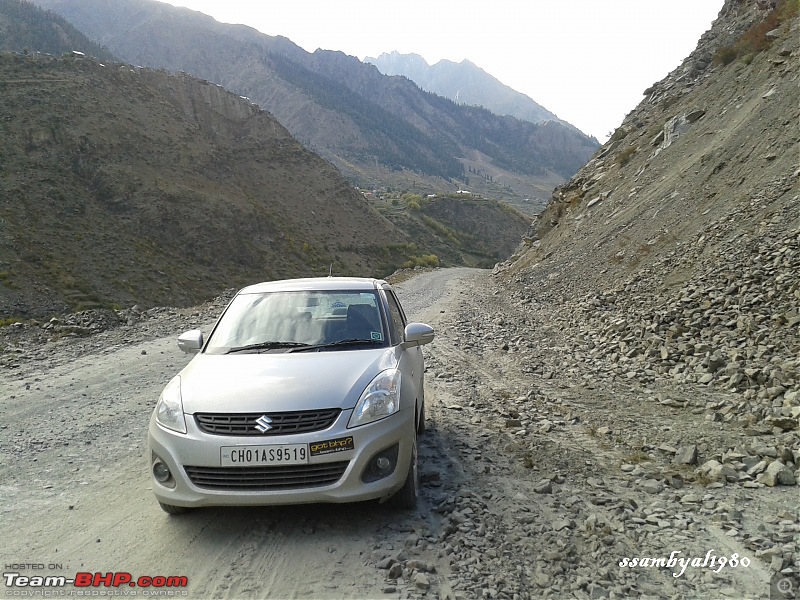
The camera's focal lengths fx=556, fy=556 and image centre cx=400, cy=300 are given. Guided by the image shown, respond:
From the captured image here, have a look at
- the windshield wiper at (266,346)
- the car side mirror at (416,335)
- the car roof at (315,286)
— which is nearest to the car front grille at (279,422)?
the windshield wiper at (266,346)

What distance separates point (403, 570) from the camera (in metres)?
3.30

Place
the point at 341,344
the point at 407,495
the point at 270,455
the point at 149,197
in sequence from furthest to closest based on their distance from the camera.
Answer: the point at 149,197, the point at 341,344, the point at 407,495, the point at 270,455

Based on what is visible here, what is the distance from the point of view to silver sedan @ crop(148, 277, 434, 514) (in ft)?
11.7

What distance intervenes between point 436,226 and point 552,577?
9059cm

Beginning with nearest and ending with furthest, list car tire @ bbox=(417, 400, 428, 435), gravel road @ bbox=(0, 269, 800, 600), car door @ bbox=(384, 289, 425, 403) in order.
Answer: gravel road @ bbox=(0, 269, 800, 600), car door @ bbox=(384, 289, 425, 403), car tire @ bbox=(417, 400, 428, 435)

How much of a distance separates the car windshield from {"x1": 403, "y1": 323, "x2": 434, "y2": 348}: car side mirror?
0.29m

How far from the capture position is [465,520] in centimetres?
393

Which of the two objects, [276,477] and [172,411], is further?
[172,411]

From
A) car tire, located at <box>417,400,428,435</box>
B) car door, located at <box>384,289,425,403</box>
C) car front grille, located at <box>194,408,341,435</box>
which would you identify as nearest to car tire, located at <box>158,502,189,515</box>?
car front grille, located at <box>194,408,341,435</box>

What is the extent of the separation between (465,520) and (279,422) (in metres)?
1.49

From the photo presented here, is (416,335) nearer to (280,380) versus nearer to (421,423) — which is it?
(421,423)

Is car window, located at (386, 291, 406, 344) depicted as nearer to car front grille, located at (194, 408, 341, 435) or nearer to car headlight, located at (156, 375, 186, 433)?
car front grille, located at (194, 408, 341, 435)

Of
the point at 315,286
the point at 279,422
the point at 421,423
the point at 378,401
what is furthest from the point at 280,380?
the point at 421,423

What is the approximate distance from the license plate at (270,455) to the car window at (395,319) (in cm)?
156
